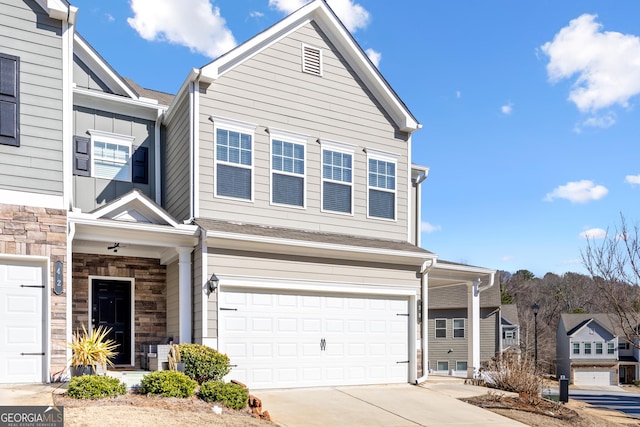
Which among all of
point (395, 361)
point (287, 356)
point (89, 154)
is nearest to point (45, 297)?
point (89, 154)

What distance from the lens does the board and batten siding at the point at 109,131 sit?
1283 cm

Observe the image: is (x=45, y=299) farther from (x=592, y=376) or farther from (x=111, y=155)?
(x=592, y=376)

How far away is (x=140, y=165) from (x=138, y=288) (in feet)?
9.42

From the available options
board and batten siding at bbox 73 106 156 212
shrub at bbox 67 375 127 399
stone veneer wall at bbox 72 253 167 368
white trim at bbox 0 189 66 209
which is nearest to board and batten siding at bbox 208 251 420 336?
stone veneer wall at bbox 72 253 167 368

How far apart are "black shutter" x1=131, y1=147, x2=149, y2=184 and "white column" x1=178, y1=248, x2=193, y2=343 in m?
2.74

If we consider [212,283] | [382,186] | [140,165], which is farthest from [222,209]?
[382,186]

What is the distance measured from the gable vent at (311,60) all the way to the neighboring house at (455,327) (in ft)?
73.3

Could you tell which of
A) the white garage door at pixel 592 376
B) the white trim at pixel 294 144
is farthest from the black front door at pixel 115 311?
the white garage door at pixel 592 376

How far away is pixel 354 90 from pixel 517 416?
822 cm

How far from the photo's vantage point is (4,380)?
9797mm

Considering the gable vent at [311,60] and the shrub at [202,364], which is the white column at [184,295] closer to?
the shrub at [202,364]

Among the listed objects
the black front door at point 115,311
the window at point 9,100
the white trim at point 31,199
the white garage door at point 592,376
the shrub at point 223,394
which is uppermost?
the window at point 9,100

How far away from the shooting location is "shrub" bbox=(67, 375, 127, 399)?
27.6ft

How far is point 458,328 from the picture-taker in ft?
111
